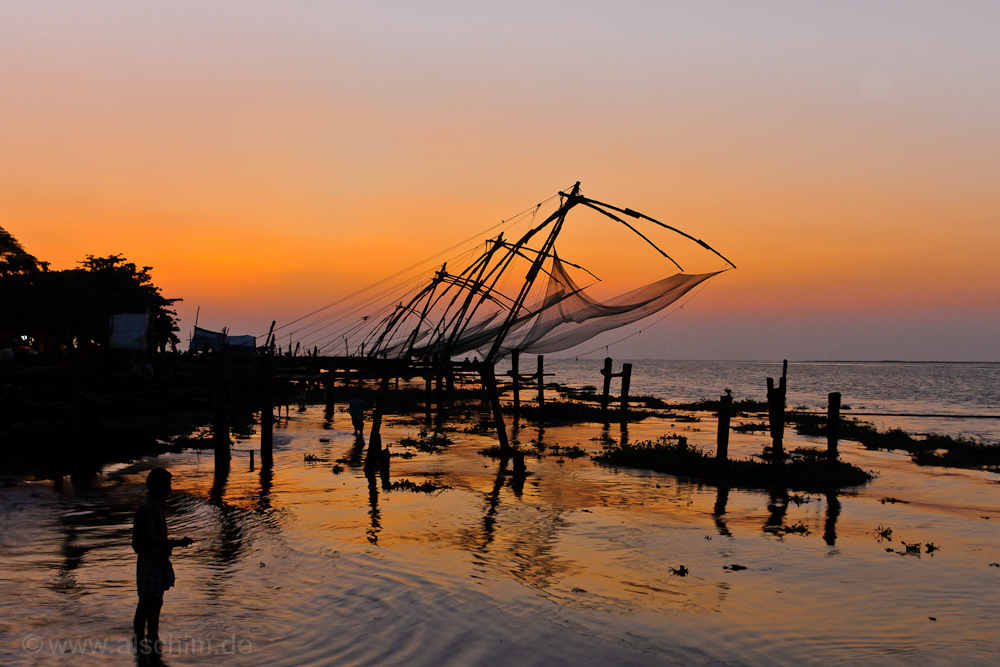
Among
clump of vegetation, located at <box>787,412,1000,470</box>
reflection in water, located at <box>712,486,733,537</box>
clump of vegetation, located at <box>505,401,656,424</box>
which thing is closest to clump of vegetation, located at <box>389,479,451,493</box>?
reflection in water, located at <box>712,486,733,537</box>

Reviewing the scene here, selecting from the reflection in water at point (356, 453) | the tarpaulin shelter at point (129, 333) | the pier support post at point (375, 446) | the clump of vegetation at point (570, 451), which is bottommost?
the reflection in water at point (356, 453)

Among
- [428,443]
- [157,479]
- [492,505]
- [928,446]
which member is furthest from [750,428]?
[157,479]

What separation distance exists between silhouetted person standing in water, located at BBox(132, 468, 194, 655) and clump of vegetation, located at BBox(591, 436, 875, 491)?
13.9 metres

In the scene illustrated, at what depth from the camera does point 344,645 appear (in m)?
6.98

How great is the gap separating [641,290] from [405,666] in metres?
12.4

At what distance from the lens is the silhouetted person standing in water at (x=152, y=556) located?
6.38 meters

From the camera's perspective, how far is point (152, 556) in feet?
21.0

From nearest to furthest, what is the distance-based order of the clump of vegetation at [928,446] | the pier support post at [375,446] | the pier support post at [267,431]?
the pier support post at [375,446] → the pier support post at [267,431] → the clump of vegetation at [928,446]

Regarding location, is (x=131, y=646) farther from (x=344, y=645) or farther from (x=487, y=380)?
(x=487, y=380)

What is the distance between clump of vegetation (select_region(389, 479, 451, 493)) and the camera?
15578 mm

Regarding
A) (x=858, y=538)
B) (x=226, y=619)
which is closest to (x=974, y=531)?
(x=858, y=538)

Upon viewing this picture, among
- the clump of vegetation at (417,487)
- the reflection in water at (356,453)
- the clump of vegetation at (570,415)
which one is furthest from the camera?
the clump of vegetation at (570,415)

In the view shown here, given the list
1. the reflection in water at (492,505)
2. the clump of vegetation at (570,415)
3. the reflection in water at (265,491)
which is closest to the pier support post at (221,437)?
the reflection in water at (265,491)

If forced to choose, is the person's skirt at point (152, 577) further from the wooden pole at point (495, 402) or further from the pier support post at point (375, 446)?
the wooden pole at point (495, 402)
